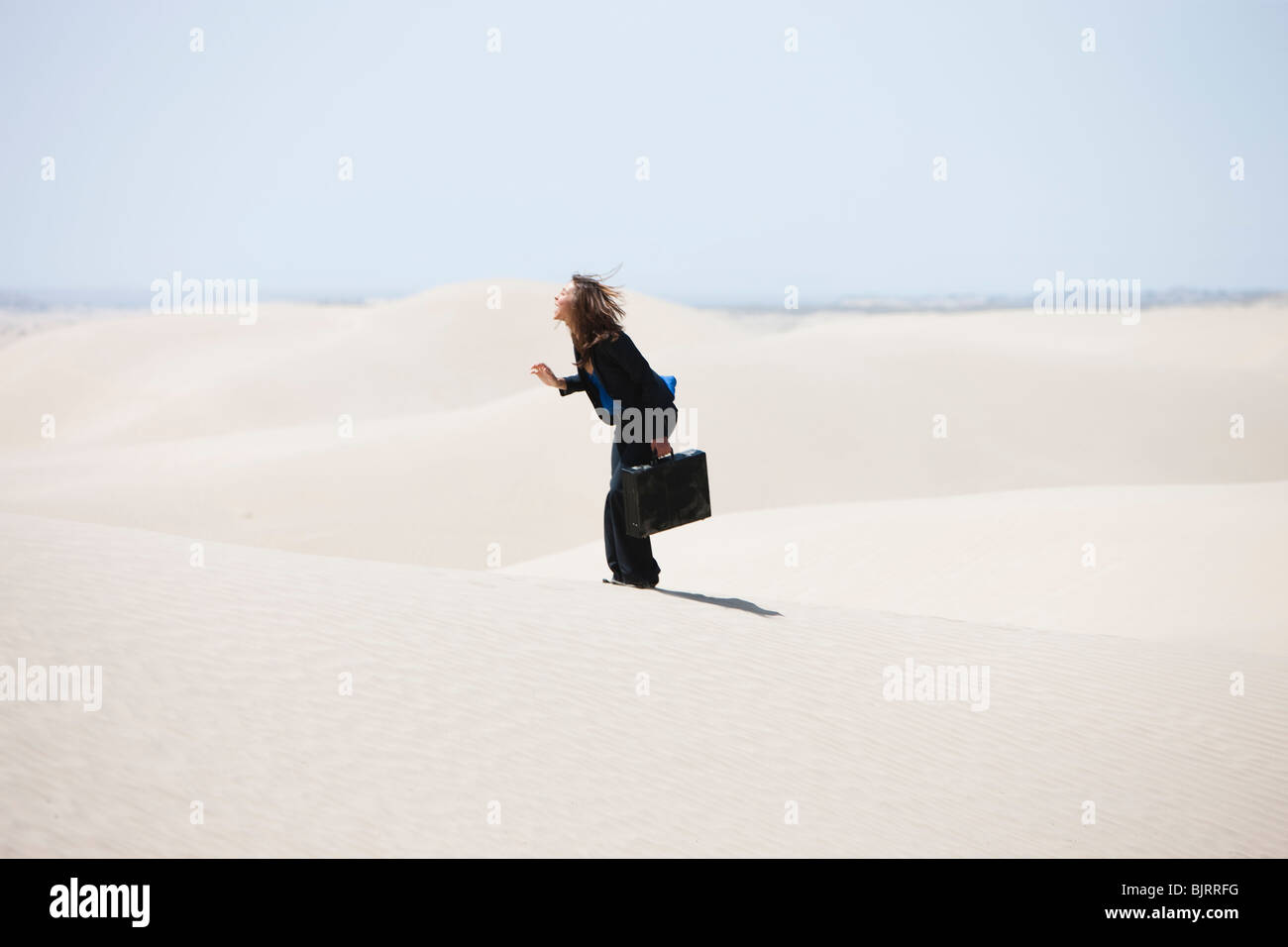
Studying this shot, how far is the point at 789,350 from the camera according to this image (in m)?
27.5

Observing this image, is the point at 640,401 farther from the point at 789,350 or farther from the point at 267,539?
the point at 789,350

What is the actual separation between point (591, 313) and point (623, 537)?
1671mm

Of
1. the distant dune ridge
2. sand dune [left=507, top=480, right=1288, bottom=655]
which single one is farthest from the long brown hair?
sand dune [left=507, top=480, right=1288, bottom=655]

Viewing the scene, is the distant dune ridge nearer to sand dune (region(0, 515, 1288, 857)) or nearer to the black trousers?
sand dune (region(0, 515, 1288, 857))

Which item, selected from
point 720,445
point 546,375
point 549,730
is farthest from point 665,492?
point 720,445

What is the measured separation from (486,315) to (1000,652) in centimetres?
4307

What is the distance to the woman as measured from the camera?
24.4 ft

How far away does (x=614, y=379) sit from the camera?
24.9 ft

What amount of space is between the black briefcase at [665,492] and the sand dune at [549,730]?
24.4 inches

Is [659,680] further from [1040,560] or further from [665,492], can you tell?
[1040,560]

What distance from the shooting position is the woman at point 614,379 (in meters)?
7.44

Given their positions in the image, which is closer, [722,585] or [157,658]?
[157,658]
